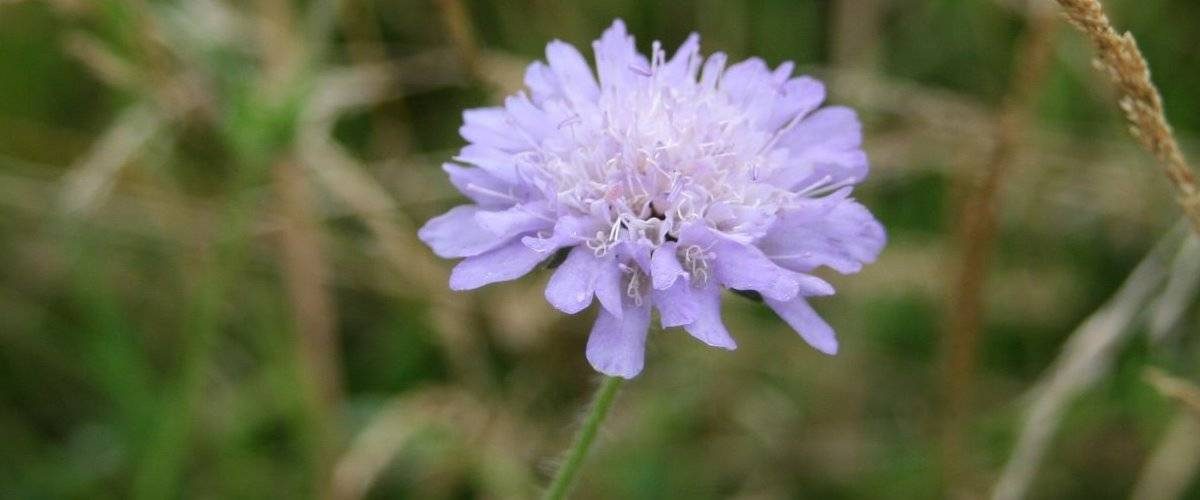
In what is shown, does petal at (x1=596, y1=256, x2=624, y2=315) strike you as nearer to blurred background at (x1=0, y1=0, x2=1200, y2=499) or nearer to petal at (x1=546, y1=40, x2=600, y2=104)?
petal at (x1=546, y1=40, x2=600, y2=104)

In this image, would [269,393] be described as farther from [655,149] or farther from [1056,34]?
[1056,34]

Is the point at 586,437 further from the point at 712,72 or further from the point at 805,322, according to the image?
the point at 712,72

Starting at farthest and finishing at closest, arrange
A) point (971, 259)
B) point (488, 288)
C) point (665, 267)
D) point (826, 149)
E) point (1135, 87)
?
point (488, 288) < point (971, 259) < point (826, 149) < point (1135, 87) < point (665, 267)

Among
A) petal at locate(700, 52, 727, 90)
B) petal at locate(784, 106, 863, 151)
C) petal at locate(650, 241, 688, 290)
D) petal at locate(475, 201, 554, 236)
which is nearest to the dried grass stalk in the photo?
petal at locate(784, 106, 863, 151)

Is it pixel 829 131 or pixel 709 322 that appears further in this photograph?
pixel 829 131

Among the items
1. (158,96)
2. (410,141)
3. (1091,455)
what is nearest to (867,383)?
(1091,455)

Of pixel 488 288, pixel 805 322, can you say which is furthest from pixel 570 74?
pixel 488 288
